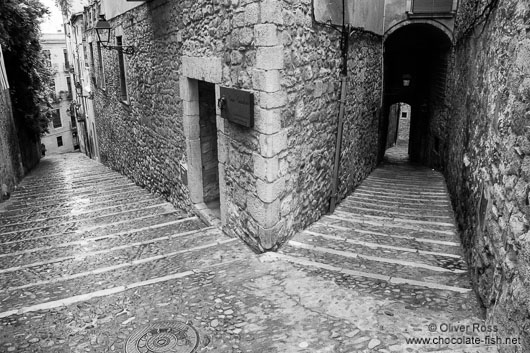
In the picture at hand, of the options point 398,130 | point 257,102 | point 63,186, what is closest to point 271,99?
point 257,102

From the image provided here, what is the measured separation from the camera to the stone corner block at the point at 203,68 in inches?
174

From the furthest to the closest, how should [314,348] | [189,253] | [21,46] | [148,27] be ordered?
[21,46] → [148,27] → [189,253] → [314,348]

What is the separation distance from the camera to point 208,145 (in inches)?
235

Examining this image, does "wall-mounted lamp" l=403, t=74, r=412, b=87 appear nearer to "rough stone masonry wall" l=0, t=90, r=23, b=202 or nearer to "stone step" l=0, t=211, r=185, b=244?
"stone step" l=0, t=211, r=185, b=244

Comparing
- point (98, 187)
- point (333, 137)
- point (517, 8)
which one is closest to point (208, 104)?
point (333, 137)

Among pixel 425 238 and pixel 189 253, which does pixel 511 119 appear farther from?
pixel 189 253

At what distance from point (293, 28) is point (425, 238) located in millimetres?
2722

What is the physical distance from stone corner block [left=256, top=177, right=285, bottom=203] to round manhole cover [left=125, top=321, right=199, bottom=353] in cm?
144

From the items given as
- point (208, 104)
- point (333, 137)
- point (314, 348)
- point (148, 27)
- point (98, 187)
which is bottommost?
point (98, 187)

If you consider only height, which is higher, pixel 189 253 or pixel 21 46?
pixel 21 46

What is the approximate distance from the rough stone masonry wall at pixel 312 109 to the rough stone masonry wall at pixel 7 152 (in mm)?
7570

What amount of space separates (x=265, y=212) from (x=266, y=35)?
169cm

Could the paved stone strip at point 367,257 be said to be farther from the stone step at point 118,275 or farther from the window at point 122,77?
the window at point 122,77

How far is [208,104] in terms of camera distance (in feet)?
19.2
